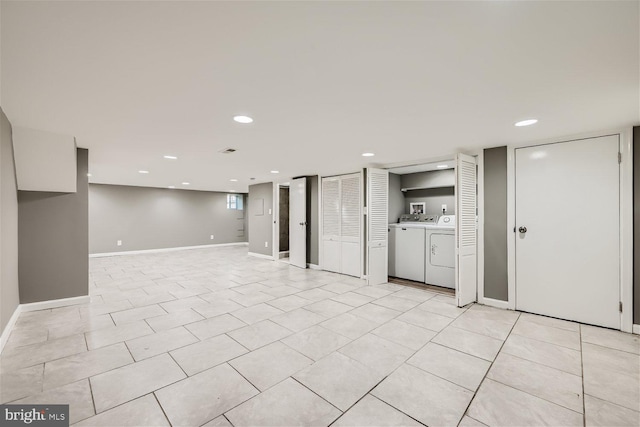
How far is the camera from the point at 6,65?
164cm

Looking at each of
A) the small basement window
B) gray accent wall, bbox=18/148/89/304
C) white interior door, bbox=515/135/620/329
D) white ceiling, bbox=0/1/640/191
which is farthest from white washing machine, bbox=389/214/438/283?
the small basement window

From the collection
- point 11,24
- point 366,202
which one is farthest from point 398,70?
point 366,202

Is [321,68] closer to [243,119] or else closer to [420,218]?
[243,119]

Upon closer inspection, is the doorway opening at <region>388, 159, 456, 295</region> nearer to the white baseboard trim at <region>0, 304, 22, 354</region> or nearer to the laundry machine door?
the laundry machine door

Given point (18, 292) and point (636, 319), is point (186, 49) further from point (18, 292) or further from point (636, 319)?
point (636, 319)

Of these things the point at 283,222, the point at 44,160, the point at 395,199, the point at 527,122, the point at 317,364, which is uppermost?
the point at 527,122

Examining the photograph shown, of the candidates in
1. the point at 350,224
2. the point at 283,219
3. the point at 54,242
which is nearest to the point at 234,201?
the point at 283,219

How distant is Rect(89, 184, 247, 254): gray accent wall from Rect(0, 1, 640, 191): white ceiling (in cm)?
603

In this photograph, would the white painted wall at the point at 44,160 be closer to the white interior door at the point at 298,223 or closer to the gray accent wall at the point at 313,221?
the white interior door at the point at 298,223

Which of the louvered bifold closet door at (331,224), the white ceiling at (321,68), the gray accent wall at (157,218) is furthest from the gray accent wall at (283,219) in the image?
the white ceiling at (321,68)

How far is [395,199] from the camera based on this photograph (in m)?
5.86

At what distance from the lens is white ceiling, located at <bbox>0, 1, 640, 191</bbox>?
48.4 inches

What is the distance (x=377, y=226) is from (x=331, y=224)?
1277mm

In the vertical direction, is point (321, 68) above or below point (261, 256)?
above
